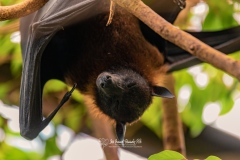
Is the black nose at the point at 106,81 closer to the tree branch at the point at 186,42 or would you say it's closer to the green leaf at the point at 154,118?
the green leaf at the point at 154,118

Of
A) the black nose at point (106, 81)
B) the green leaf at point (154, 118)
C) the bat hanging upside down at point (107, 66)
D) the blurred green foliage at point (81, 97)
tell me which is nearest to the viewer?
the black nose at point (106, 81)

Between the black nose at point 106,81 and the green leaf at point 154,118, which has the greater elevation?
the black nose at point 106,81

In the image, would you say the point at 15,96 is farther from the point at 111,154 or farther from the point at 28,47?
the point at 111,154

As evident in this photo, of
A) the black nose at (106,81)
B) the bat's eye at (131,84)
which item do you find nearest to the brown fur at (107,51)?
the bat's eye at (131,84)

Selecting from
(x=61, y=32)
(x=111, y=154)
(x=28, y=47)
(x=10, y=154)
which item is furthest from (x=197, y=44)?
(x=10, y=154)

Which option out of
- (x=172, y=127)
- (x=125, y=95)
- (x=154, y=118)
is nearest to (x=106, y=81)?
(x=125, y=95)

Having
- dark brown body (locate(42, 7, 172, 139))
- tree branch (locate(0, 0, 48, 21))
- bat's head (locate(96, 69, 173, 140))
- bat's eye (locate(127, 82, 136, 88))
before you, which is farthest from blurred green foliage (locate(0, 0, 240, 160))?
tree branch (locate(0, 0, 48, 21))
